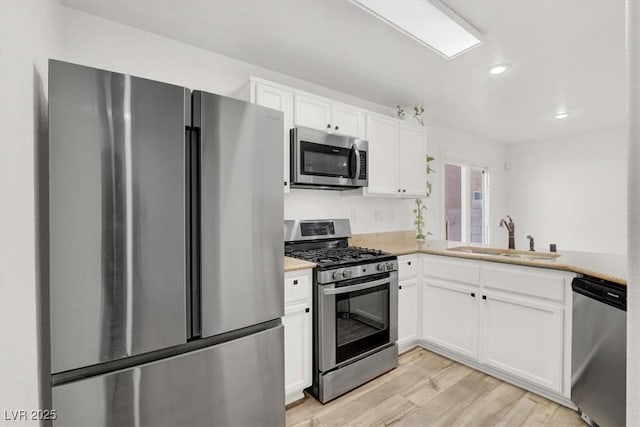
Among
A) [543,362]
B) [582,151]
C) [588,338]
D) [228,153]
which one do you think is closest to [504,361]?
[543,362]

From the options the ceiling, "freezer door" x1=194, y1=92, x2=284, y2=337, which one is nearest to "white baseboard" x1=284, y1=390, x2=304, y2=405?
"freezer door" x1=194, y1=92, x2=284, y2=337

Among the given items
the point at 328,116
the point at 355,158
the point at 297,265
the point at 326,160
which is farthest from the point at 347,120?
the point at 297,265

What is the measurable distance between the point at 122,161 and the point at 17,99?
343mm

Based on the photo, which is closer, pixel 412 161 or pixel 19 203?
pixel 19 203

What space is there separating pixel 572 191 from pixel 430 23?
479cm

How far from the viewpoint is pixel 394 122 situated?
10.1 ft

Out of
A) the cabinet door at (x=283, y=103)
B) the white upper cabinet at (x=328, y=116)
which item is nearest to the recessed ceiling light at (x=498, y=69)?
the white upper cabinet at (x=328, y=116)

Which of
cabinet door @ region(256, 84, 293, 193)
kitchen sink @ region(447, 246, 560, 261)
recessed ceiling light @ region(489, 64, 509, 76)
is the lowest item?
kitchen sink @ region(447, 246, 560, 261)

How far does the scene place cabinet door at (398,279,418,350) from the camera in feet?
8.86

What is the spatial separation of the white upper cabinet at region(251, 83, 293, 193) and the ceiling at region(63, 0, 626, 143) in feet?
1.08

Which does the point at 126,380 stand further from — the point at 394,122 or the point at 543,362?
the point at 394,122

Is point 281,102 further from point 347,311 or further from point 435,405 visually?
point 435,405

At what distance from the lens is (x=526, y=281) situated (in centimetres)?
217

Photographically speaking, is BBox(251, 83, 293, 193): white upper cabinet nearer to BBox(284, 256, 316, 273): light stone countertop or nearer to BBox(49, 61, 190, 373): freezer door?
BBox(284, 256, 316, 273): light stone countertop
